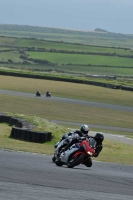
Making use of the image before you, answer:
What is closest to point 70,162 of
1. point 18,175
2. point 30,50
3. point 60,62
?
point 18,175

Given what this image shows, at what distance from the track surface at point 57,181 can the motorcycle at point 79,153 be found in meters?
0.20

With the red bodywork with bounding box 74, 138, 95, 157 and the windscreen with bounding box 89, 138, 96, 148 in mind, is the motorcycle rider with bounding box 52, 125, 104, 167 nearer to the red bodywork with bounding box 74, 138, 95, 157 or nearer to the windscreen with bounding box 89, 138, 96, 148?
the windscreen with bounding box 89, 138, 96, 148

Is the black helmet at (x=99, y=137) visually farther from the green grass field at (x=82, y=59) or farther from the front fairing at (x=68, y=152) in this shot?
the green grass field at (x=82, y=59)

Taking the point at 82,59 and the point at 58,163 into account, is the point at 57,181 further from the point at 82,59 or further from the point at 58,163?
the point at 82,59

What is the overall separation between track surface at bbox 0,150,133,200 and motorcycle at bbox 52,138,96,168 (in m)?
0.20

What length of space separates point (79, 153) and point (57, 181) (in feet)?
9.60

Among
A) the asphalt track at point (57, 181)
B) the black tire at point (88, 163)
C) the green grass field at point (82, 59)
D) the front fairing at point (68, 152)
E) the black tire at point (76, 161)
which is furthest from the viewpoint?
the green grass field at point (82, 59)

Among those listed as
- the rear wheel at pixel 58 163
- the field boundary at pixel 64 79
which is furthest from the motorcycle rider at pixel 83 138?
the field boundary at pixel 64 79

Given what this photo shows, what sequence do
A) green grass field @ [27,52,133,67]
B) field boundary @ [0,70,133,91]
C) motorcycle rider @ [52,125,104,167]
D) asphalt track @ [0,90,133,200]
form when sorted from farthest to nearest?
1. green grass field @ [27,52,133,67]
2. field boundary @ [0,70,133,91]
3. motorcycle rider @ [52,125,104,167]
4. asphalt track @ [0,90,133,200]

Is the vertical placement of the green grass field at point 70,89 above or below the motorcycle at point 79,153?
below

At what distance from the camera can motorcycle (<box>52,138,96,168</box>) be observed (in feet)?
52.3

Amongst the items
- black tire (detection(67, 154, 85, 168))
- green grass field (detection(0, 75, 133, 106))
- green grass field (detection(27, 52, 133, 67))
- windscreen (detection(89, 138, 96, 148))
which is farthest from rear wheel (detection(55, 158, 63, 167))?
green grass field (detection(27, 52, 133, 67))

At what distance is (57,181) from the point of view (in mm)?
13094

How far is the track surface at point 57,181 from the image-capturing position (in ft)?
37.2
